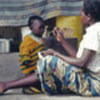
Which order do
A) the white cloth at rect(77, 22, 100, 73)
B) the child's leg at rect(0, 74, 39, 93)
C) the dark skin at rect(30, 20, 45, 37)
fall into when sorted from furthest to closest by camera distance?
the dark skin at rect(30, 20, 45, 37), the child's leg at rect(0, 74, 39, 93), the white cloth at rect(77, 22, 100, 73)

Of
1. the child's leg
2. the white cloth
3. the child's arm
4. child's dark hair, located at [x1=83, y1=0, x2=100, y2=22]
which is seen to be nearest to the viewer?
the white cloth

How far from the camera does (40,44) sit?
16.6 feet

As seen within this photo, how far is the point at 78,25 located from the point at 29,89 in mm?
1918

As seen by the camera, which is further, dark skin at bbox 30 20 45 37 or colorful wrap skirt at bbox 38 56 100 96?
dark skin at bbox 30 20 45 37

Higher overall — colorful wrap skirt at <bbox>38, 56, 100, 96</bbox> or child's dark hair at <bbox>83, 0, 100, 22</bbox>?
child's dark hair at <bbox>83, 0, 100, 22</bbox>

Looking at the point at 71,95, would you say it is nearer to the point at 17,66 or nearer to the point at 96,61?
the point at 96,61

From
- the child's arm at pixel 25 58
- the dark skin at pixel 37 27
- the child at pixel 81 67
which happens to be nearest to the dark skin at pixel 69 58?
the child at pixel 81 67

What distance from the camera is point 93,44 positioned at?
412cm

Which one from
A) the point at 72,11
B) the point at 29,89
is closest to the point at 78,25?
the point at 72,11

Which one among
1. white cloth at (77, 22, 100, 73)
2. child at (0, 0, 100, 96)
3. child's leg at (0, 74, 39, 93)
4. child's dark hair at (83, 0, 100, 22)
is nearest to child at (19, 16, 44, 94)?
child's leg at (0, 74, 39, 93)

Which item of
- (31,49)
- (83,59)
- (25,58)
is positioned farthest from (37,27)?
(83,59)

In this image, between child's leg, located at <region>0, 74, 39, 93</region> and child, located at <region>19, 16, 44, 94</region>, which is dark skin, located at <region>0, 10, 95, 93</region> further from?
child, located at <region>19, 16, 44, 94</region>

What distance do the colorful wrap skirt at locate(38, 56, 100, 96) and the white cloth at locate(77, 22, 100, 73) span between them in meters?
0.10

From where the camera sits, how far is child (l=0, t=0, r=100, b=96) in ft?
A: 13.7
